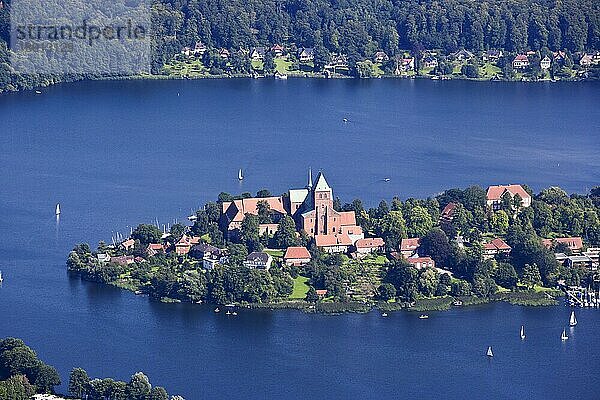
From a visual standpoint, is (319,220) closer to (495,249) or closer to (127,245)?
(495,249)

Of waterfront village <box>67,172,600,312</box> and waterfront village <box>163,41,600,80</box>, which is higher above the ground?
waterfront village <box>163,41,600,80</box>

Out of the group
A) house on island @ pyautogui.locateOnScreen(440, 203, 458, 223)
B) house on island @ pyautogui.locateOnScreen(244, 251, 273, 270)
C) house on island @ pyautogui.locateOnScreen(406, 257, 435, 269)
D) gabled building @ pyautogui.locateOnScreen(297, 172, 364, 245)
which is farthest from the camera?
house on island @ pyautogui.locateOnScreen(440, 203, 458, 223)

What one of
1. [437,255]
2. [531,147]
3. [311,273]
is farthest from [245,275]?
[531,147]

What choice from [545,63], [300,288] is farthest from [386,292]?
[545,63]

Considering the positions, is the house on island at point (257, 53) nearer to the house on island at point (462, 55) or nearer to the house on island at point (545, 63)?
the house on island at point (462, 55)

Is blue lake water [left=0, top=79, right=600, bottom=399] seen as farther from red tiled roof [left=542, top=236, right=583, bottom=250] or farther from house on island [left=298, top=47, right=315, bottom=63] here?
house on island [left=298, top=47, right=315, bottom=63]

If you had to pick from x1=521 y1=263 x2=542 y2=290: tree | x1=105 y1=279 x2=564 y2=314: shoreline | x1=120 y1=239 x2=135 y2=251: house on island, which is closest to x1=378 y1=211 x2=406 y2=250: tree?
x1=105 y1=279 x2=564 y2=314: shoreline

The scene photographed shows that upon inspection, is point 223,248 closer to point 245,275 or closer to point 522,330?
point 245,275
